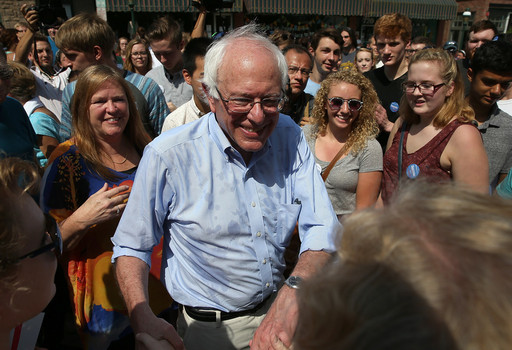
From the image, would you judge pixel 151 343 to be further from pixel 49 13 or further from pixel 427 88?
pixel 49 13

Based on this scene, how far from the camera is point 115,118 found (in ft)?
7.48

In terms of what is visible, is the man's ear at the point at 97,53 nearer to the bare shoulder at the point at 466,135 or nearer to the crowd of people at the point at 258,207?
the crowd of people at the point at 258,207

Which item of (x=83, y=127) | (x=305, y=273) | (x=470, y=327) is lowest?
(x=305, y=273)

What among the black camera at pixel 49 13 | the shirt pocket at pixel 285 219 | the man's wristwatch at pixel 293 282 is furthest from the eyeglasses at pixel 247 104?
the black camera at pixel 49 13

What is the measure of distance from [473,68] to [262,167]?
2220 mm

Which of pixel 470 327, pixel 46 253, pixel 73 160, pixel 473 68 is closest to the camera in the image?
pixel 470 327

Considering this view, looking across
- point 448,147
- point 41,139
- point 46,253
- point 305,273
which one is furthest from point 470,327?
point 41,139

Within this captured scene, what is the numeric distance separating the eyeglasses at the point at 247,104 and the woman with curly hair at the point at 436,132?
1144 millimetres

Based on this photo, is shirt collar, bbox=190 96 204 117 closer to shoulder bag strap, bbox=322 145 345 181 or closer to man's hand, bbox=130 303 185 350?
shoulder bag strap, bbox=322 145 345 181

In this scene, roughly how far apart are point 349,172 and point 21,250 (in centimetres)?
212

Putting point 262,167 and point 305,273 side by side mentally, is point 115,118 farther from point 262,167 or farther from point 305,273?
point 305,273

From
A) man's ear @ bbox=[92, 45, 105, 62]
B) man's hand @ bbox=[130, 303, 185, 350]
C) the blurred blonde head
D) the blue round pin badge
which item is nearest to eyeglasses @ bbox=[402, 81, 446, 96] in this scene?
the blue round pin badge

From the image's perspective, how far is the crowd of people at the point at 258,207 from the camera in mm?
574

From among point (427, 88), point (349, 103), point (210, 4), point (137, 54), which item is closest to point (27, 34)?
point (137, 54)
